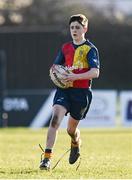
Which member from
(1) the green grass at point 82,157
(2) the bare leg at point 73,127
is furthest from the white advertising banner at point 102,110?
(2) the bare leg at point 73,127

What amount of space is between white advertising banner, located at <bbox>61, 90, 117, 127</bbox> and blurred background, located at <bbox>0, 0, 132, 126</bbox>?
1550 millimetres

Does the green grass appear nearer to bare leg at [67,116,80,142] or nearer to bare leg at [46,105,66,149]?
bare leg at [46,105,66,149]

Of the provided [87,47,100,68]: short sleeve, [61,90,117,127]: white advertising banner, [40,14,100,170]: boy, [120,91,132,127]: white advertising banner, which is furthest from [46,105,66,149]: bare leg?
[120,91,132,127]: white advertising banner

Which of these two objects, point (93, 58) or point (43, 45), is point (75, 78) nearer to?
point (93, 58)

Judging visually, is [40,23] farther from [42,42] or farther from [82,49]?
[82,49]

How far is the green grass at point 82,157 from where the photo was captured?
10.4m

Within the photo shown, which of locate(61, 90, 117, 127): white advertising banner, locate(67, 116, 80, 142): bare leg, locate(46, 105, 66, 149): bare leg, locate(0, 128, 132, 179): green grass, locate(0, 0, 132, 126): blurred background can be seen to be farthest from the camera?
locate(0, 0, 132, 126): blurred background

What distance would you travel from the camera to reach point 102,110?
23.8 metres

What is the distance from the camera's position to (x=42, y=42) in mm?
28516

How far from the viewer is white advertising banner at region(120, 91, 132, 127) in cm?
2380

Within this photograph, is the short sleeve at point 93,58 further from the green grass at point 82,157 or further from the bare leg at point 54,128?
the green grass at point 82,157

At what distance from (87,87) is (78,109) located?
34cm

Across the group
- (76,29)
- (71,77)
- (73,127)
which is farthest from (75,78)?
(73,127)

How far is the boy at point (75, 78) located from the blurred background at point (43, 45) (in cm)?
1305
